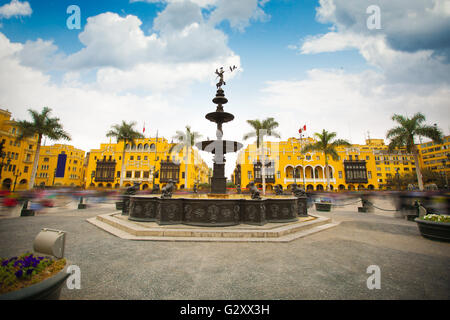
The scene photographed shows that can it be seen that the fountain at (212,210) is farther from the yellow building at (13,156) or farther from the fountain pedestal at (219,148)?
the yellow building at (13,156)

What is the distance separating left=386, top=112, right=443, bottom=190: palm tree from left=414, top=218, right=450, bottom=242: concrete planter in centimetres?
2287

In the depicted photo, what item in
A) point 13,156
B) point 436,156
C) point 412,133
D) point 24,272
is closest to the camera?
point 24,272

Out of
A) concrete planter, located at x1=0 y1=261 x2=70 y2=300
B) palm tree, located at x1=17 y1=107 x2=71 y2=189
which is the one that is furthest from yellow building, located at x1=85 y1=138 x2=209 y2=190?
A: concrete planter, located at x1=0 y1=261 x2=70 y2=300

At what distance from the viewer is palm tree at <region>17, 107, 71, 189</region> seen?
2486 cm

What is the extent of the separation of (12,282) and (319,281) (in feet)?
14.2

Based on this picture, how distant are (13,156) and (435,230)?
63997mm

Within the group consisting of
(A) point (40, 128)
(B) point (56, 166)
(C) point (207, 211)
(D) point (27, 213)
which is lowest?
(D) point (27, 213)

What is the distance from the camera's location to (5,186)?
40406 mm

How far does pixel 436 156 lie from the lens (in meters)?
71.0

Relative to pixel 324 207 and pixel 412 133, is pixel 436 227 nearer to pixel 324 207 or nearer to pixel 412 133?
pixel 324 207

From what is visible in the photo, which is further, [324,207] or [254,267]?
[324,207]

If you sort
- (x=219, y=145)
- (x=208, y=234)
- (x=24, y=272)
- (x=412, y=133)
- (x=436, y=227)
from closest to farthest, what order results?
1. (x=24, y=272)
2. (x=436, y=227)
3. (x=208, y=234)
4. (x=219, y=145)
5. (x=412, y=133)

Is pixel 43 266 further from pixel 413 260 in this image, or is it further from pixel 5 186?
pixel 5 186

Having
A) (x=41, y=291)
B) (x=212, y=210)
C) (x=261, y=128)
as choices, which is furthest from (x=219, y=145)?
(x=261, y=128)
